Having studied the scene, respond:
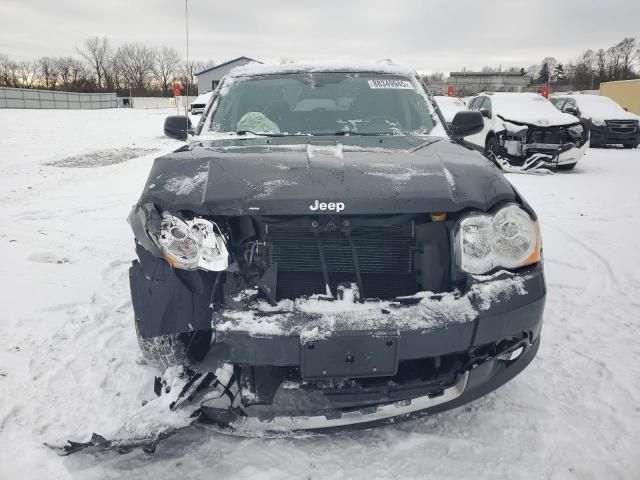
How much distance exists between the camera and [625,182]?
341 inches

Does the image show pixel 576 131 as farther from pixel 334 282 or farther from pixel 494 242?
pixel 334 282

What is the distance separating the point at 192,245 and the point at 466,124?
224 centimetres

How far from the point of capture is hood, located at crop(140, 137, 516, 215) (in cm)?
197

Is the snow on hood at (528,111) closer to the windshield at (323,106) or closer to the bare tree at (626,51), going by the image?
the windshield at (323,106)

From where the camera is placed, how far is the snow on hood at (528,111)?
9391mm

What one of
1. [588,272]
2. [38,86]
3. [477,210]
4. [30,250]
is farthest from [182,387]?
[38,86]

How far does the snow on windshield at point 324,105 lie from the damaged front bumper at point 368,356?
1.55 meters

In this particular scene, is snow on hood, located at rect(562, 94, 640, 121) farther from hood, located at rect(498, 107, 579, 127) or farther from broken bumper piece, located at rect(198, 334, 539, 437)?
broken bumper piece, located at rect(198, 334, 539, 437)

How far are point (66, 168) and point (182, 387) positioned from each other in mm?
9089

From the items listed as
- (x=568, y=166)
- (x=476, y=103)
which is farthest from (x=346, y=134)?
(x=476, y=103)

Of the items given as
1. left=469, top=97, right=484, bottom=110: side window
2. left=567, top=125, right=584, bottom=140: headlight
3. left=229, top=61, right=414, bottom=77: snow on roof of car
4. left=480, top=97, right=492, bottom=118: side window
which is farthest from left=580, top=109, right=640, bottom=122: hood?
left=229, top=61, right=414, bottom=77: snow on roof of car

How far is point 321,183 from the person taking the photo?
6.69 feet

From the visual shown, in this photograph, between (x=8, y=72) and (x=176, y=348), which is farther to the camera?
(x=8, y=72)

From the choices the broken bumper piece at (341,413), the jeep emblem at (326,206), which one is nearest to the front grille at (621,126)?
the broken bumper piece at (341,413)
